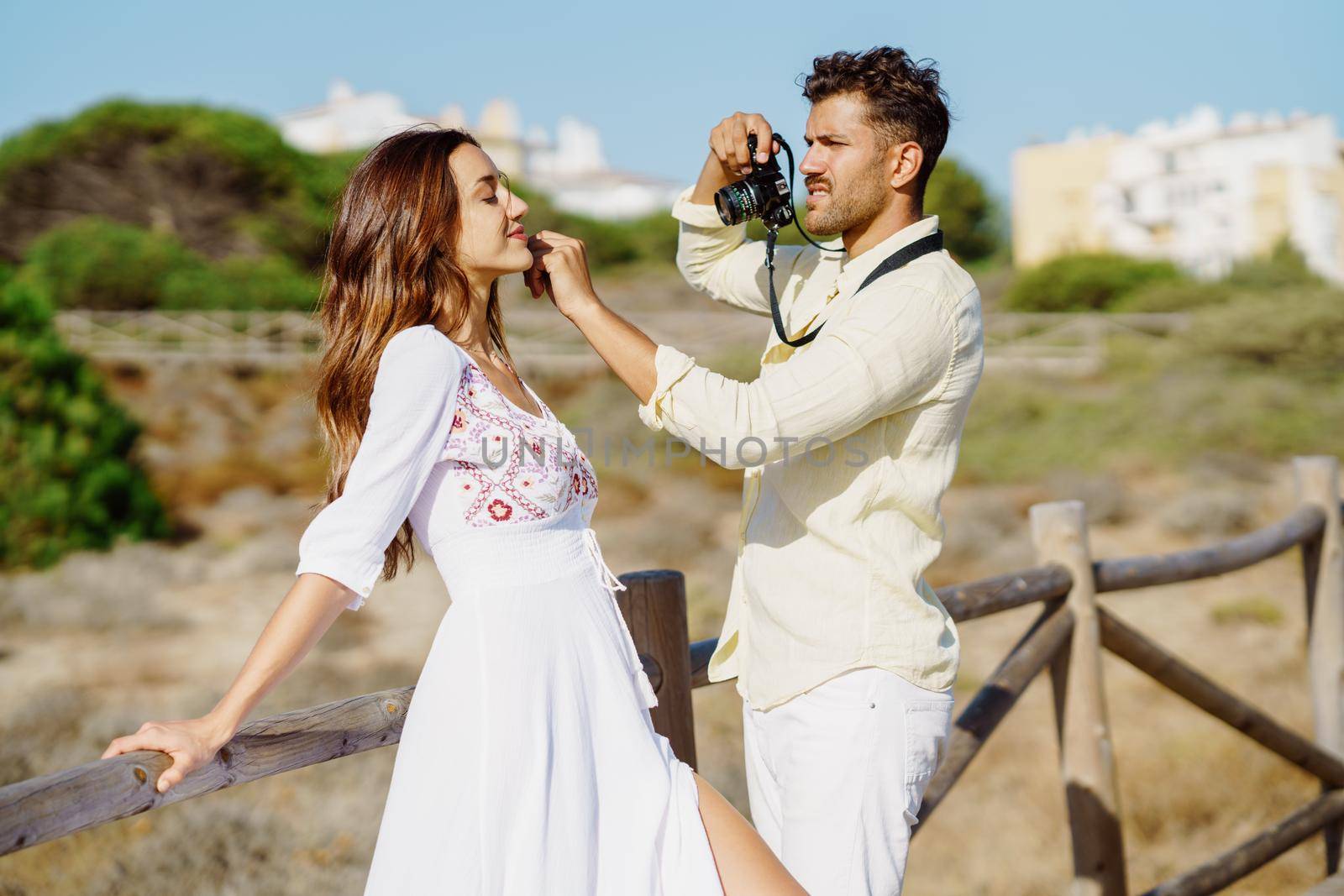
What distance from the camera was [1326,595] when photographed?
15.3 feet

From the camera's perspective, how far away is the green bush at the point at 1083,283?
27516mm

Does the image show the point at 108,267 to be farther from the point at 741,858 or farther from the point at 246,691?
the point at 741,858

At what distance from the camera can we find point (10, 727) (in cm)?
671

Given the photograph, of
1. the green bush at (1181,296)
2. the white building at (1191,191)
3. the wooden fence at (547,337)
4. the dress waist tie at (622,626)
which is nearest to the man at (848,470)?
the dress waist tie at (622,626)

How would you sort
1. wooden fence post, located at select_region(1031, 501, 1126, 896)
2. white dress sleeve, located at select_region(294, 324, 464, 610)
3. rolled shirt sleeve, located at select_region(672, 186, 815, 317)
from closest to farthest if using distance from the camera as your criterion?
white dress sleeve, located at select_region(294, 324, 464, 610) < rolled shirt sleeve, located at select_region(672, 186, 815, 317) < wooden fence post, located at select_region(1031, 501, 1126, 896)

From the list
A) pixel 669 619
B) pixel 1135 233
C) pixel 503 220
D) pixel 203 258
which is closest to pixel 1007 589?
pixel 669 619

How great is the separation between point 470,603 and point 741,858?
54 centimetres

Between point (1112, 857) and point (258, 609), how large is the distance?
26.6 feet

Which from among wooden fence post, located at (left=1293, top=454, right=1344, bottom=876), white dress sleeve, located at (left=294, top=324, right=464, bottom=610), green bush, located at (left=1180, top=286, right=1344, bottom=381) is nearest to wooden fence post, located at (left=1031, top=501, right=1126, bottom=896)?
wooden fence post, located at (left=1293, top=454, right=1344, bottom=876)

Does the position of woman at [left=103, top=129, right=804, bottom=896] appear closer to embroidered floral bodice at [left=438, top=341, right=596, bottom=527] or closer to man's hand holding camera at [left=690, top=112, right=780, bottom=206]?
embroidered floral bodice at [left=438, top=341, right=596, bottom=527]

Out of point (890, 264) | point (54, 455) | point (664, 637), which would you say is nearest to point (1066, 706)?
point (664, 637)

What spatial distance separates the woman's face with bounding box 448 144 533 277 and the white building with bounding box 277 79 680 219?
196ft

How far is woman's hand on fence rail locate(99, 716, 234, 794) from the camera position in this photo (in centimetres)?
153

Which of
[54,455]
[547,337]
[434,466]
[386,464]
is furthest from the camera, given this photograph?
[547,337]
